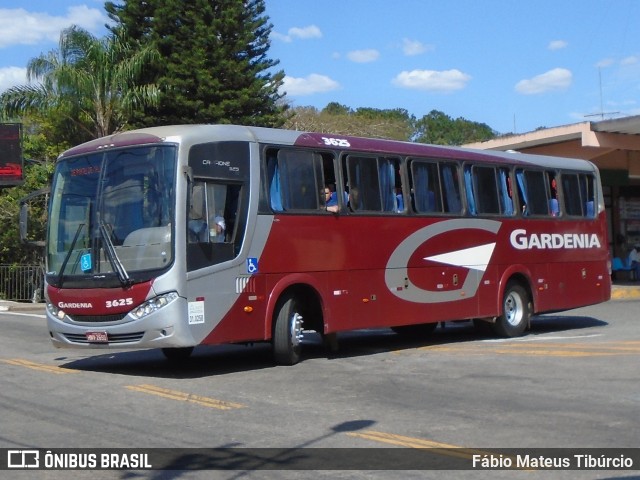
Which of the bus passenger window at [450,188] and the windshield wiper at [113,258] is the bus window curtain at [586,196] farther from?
the windshield wiper at [113,258]

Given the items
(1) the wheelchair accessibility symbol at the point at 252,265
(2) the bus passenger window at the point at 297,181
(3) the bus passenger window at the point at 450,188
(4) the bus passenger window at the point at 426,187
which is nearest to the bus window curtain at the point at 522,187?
(3) the bus passenger window at the point at 450,188

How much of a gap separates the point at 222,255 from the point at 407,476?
6.26m

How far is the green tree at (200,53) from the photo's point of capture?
39.2 meters

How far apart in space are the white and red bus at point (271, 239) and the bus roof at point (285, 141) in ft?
0.09

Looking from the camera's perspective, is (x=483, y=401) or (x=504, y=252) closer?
(x=483, y=401)

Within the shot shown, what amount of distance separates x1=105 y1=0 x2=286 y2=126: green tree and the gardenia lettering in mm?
22223

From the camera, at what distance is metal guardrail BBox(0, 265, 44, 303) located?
34219 mm

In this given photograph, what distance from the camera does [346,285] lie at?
15.0m

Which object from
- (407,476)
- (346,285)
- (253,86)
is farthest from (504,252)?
(253,86)

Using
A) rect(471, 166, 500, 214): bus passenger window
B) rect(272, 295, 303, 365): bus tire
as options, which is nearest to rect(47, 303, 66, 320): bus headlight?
rect(272, 295, 303, 365): bus tire

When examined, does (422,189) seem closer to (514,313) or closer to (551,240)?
(514,313)

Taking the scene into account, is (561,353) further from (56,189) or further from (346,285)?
(56,189)

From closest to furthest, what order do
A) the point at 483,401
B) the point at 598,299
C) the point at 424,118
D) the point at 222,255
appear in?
the point at 483,401 < the point at 222,255 < the point at 598,299 < the point at 424,118

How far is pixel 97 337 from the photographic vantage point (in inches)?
506
